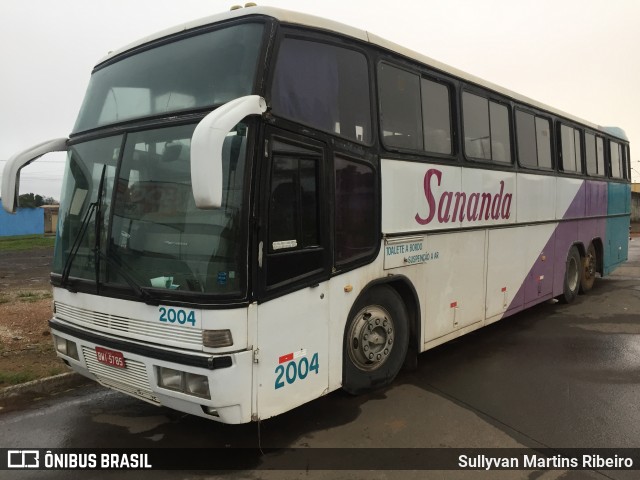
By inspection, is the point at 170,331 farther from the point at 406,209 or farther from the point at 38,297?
the point at 38,297

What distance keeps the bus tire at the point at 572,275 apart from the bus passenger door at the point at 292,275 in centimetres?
683

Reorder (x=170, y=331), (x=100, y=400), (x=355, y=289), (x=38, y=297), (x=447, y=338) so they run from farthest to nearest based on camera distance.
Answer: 1. (x=38, y=297)
2. (x=447, y=338)
3. (x=100, y=400)
4. (x=355, y=289)
5. (x=170, y=331)

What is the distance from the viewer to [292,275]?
3.72 m

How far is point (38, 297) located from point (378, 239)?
7774 millimetres

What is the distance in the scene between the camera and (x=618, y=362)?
612 centimetres

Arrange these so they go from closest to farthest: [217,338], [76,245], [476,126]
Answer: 1. [217,338]
2. [76,245]
3. [476,126]

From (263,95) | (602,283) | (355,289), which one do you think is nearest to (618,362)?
(355,289)

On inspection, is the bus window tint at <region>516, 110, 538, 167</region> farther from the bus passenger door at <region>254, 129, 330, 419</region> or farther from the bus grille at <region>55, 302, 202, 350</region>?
the bus grille at <region>55, 302, 202, 350</region>

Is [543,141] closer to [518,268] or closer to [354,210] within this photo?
[518,268]

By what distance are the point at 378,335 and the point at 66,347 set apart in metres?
2.82

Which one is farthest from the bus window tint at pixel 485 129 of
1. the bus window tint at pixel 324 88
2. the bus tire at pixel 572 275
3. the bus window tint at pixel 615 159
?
the bus window tint at pixel 615 159

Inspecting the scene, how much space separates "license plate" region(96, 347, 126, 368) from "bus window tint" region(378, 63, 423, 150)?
305cm

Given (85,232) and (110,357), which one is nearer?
(110,357)

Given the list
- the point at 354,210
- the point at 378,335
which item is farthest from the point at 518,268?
the point at 354,210
